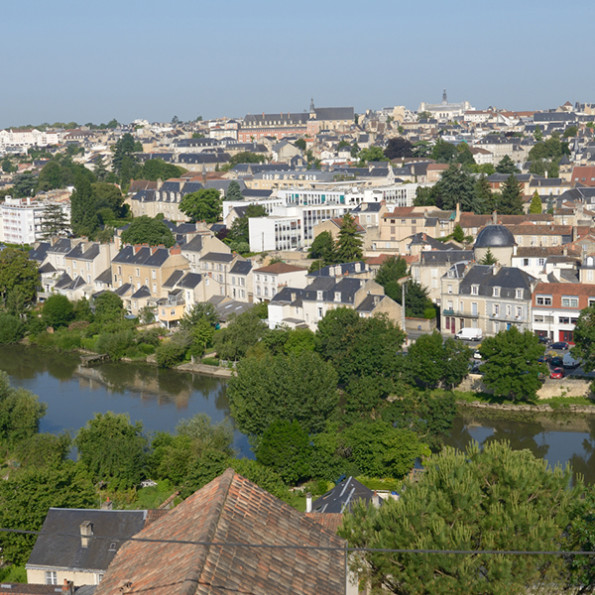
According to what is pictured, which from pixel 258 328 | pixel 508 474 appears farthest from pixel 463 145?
pixel 508 474

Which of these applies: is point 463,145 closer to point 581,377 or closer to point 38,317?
point 38,317

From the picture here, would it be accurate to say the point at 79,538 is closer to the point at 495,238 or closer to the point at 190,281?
the point at 190,281

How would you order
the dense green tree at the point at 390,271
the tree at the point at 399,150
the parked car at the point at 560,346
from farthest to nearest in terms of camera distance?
the tree at the point at 399,150 < the dense green tree at the point at 390,271 < the parked car at the point at 560,346

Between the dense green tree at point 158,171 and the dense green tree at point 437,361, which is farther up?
the dense green tree at point 158,171

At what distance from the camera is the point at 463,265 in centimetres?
2527

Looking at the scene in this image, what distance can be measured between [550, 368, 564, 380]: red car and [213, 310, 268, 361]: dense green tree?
758cm

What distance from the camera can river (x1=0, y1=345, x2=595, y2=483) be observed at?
1838 centimetres

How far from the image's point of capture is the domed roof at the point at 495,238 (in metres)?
27.5

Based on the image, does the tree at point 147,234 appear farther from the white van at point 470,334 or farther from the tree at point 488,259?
the white van at point 470,334

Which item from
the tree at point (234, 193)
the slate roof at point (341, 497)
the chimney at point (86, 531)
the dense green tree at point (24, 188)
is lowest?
the slate roof at point (341, 497)

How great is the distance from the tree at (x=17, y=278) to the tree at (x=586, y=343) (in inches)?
754

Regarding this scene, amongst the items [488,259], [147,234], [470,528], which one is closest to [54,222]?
[147,234]

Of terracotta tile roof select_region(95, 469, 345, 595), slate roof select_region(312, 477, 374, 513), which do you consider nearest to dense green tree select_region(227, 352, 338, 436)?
slate roof select_region(312, 477, 374, 513)

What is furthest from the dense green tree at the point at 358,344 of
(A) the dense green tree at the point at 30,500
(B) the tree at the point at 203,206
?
(B) the tree at the point at 203,206
